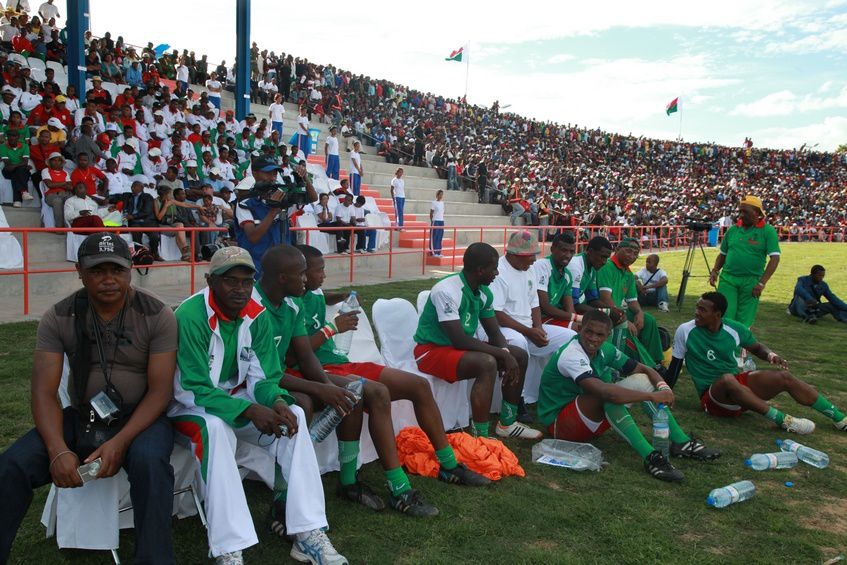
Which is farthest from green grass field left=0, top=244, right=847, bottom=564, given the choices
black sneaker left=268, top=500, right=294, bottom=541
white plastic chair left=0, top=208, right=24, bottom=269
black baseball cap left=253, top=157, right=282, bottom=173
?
white plastic chair left=0, top=208, right=24, bottom=269

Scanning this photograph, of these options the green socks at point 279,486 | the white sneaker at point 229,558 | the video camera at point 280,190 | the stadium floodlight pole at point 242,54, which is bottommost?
the white sneaker at point 229,558

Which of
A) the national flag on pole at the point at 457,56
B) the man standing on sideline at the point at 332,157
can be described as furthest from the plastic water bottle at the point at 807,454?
the national flag on pole at the point at 457,56

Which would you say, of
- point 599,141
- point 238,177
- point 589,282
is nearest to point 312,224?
point 238,177

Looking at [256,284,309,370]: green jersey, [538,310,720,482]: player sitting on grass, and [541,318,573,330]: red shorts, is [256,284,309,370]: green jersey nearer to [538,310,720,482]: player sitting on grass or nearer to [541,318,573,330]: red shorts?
[538,310,720,482]: player sitting on grass

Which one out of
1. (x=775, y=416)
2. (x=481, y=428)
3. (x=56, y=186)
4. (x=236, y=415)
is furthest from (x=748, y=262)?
(x=56, y=186)

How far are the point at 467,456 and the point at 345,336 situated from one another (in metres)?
1.13

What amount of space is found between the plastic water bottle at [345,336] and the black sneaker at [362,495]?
0.90 meters

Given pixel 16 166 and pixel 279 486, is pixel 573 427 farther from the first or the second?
pixel 16 166

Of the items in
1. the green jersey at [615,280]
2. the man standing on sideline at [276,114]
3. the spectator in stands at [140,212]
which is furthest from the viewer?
the man standing on sideline at [276,114]

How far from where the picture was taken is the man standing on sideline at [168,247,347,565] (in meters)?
2.68

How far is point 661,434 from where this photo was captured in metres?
4.07

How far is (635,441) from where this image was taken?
13.4 feet

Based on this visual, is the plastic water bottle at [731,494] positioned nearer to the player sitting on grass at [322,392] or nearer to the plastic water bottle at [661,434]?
the plastic water bottle at [661,434]

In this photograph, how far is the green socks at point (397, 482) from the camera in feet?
11.2
